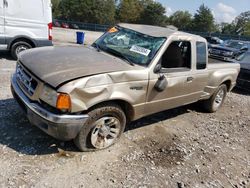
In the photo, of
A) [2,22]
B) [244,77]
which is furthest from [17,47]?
[244,77]

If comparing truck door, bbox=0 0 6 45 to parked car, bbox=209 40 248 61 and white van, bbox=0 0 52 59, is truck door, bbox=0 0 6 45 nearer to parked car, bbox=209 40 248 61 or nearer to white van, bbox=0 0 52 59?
white van, bbox=0 0 52 59

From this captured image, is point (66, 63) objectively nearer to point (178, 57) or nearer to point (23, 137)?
point (23, 137)

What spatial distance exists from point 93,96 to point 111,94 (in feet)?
0.93

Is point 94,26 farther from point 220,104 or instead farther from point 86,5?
point 220,104

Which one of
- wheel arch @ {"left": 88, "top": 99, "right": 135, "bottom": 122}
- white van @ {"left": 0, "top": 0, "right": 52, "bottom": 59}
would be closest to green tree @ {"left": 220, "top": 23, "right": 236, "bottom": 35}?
white van @ {"left": 0, "top": 0, "right": 52, "bottom": 59}

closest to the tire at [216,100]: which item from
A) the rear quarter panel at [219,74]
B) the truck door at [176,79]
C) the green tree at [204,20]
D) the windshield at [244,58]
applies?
the rear quarter panel at [219,74]

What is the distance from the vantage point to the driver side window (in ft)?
14.9

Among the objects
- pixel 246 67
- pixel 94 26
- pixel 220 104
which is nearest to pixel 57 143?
pixel 220 104

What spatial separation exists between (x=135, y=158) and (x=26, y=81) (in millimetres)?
1900

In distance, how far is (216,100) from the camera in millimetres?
6371

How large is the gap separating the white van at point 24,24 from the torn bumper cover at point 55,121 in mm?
5599

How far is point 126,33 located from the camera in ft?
15.5

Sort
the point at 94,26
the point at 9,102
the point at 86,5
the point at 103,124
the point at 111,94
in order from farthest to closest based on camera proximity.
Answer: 1. the point at 86,5
2. the point at 94,26
3. the point at 9,102
4. the point at 103,124
5. the point at 111,94

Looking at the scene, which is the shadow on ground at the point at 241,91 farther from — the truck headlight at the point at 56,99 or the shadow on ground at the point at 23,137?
the truck headlight at the point at 56,99
